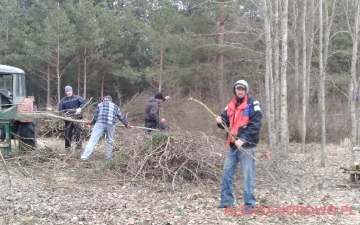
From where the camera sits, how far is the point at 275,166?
25.0 feet

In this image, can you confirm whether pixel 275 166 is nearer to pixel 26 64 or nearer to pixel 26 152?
pixel 26 152

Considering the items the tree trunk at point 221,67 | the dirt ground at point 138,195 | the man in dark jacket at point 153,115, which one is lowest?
the dirt ground at point 138,195

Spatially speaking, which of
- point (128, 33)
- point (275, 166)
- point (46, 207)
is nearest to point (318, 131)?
point (275, 166)

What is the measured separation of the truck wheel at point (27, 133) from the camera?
915 centimetres

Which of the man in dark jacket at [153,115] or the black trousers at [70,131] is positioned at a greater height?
the man in dark jacket at [153,115]

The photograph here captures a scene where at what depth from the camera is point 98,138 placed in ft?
28.3

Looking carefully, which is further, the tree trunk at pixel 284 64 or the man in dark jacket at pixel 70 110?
the man in dark jacket at pixel 70 110

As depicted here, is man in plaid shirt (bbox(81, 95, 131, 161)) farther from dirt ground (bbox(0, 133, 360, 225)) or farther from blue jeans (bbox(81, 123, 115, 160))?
dirt ground (bbox(0, 133, 360, 225))

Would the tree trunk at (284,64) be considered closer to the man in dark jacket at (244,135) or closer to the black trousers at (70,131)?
the man in dark jacket at (244,135)

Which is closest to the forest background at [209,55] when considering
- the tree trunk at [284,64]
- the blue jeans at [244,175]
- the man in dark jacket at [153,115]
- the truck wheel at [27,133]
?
the tree trunk at [284,64]

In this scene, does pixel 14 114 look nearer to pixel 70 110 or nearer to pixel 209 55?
pixel 70 110

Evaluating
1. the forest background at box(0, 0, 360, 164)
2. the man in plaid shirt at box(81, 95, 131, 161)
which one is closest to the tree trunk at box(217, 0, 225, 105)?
the forest background at box(0, 0, 360, 164)

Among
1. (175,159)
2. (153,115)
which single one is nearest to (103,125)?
(153,115)

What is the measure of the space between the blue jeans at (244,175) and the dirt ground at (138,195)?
0.20 m
